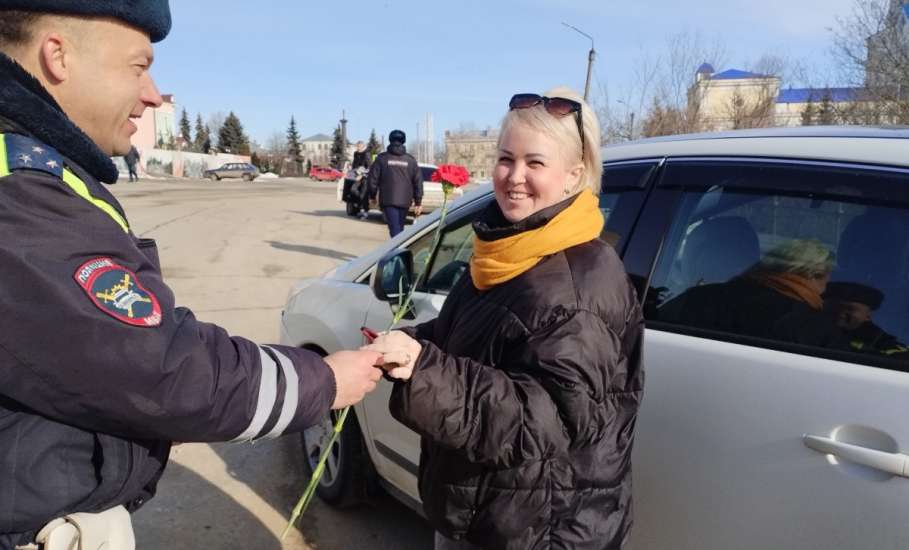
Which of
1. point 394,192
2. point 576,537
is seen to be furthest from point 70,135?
point 394,192

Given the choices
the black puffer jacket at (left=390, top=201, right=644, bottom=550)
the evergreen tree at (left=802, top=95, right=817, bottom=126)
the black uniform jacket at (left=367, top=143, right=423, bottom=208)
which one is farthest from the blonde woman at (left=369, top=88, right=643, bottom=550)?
the evergreen tree at (left=802, top=95, right=817, bottom=126)

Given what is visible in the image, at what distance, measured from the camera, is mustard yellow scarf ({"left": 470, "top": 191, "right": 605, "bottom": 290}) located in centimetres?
148

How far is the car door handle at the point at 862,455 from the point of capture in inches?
55.1

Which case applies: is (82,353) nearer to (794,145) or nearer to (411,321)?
(411,321)

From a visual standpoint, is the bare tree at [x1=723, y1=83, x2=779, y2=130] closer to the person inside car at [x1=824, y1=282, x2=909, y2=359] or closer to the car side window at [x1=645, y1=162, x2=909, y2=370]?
the car side window at [x1=645, y1=162, x2=909, y2=370]

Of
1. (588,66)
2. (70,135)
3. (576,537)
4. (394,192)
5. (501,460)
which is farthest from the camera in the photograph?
(588,66)

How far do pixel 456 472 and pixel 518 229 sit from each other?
598 millimetres

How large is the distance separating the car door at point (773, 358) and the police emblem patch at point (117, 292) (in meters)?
1.31

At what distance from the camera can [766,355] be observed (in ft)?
5.40

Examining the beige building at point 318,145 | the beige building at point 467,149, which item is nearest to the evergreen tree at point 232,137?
the beige building at point 467,149

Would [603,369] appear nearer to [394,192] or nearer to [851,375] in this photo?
[851,375]

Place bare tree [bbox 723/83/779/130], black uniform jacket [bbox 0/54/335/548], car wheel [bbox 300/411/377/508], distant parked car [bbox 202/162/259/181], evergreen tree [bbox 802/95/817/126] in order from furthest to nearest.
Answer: distant parked car [bbox 202/162/259/181], evergreen tree [bbox 802/95/817/126], bare tree [bbox 723/83/779/130], car wheel [bbox 300/411/377/508], black uniform jacket [bbox 0/54/335/548]

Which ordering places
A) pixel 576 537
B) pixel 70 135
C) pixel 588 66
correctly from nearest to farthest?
pixel 70 135
pixel 576 537
pixel 588 66

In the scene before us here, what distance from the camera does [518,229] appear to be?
4.99 feet
